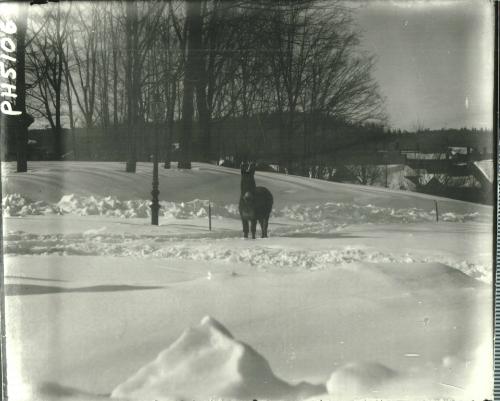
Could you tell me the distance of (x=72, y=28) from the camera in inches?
119

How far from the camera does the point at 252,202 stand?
310cm

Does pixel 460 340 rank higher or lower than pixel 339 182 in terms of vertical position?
lower

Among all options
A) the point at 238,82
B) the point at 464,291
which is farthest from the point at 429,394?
the point at 238,82

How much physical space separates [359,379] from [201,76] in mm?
2034

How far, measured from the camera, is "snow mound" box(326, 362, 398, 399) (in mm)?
2883

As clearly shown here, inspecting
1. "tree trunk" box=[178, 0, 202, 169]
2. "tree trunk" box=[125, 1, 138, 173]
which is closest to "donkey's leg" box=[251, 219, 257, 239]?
"tree trunk" box=[178, 0, 202, 169]

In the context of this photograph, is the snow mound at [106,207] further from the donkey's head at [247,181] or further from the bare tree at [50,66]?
the bare tree at [50,66]

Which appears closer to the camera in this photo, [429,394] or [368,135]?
[429,394]

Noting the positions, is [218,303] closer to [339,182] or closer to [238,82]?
[339,182]

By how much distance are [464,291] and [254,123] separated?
5.40 ft

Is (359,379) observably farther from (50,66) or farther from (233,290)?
(50,66)

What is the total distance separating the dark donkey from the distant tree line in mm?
149

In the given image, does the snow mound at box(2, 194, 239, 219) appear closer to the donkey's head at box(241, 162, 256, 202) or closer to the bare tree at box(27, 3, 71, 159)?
the donkey's head at box(241, 162, 256, 202)

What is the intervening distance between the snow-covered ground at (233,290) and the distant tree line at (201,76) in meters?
0.24
